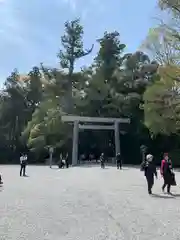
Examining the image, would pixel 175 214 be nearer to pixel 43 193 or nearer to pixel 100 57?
pixel 43 193

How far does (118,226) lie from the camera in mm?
8273

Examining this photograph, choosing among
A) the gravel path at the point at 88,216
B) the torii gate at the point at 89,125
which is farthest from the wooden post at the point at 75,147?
the gravel path at the point at 88,216

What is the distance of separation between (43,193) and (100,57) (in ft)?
139

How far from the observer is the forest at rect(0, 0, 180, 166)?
46.4 meters

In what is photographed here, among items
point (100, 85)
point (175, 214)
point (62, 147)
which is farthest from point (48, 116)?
point (175, 214)

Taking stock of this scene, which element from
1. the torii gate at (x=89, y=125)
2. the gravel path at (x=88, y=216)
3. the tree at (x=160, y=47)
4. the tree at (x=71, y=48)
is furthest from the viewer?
the tree at (x=71, y=48)

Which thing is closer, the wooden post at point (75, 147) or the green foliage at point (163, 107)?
the green foliage at point (163, 107)

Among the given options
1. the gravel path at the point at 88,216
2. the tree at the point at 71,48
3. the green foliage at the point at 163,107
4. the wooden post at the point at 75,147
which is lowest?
the gravel path at the point at 88,216

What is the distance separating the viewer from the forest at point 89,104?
46.4 m

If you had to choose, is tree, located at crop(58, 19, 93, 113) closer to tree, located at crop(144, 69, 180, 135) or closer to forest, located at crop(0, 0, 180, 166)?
forest, located at crop(0, 0, 180, 166)

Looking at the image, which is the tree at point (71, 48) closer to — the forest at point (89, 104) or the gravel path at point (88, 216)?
the forest at point (89, 104)

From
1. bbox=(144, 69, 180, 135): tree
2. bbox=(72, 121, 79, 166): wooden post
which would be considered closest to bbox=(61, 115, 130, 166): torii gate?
bbox=(72, 121, 79, 166): wooden post

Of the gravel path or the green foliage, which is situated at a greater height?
the green foliage

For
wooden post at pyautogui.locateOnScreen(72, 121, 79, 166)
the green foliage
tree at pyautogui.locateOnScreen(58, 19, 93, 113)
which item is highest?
tree at pyautogui.locateOnScreen(58, 19, 93, 113)
